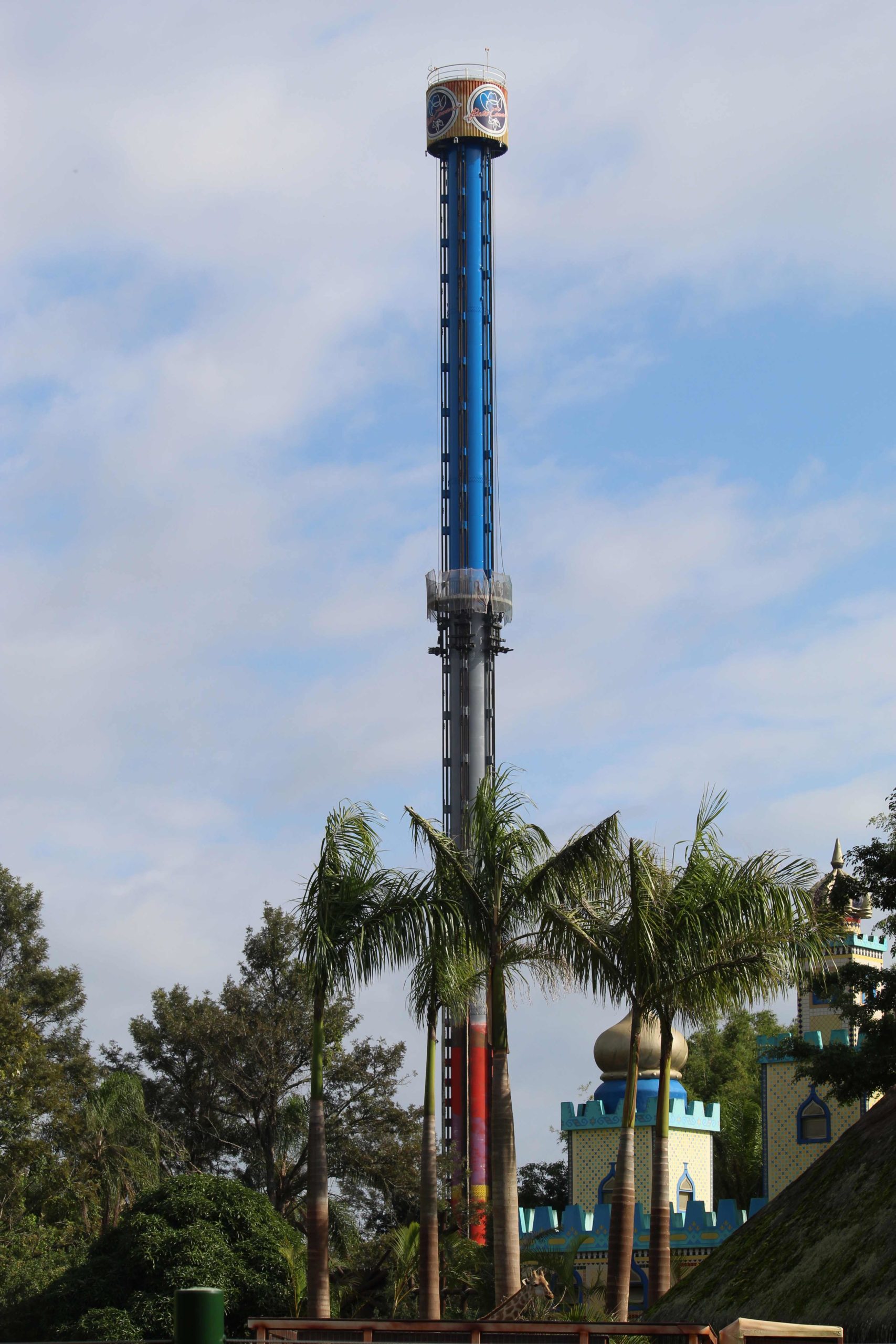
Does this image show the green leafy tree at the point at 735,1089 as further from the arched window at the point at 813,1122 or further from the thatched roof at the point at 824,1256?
the thatched roof at the point at 824,1256

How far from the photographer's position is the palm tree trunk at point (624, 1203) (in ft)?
64.2

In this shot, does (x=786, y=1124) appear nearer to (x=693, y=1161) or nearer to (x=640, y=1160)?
(x=693, y=1161)

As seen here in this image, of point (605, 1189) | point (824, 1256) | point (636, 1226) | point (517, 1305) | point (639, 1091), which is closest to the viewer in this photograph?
point (517, 1305)

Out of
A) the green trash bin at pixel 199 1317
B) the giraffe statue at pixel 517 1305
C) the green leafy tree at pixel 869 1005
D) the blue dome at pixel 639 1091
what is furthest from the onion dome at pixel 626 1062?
the green trash bin at pixel 199 1317

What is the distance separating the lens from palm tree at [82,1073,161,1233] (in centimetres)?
3678

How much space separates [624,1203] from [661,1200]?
2.90 ft

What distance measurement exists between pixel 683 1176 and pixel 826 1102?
12.3 feet

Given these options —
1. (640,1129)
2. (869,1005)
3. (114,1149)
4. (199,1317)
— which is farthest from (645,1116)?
(199,1317)

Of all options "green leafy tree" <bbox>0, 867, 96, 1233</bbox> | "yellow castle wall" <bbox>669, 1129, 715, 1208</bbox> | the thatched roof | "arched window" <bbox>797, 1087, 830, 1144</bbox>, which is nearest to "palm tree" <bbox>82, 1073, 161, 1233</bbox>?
"green leafy tree" <bbox>0, 867, 96, 1233</bbox>

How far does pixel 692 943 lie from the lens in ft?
66.1

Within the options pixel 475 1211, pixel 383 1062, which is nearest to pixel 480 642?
pixel 383 1062

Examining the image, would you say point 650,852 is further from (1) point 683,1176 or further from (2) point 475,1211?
(1) point 683,1176

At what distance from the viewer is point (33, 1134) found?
32.3m

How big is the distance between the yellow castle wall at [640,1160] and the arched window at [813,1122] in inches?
101
